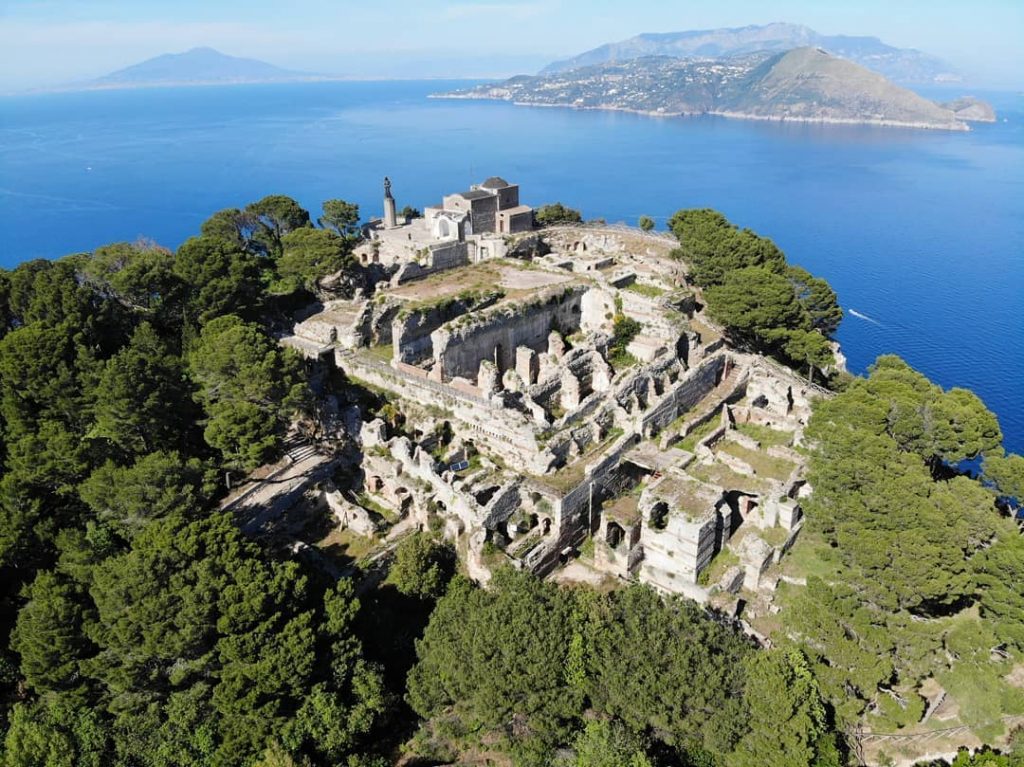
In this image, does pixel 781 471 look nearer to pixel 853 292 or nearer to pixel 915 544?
pixel 915 544

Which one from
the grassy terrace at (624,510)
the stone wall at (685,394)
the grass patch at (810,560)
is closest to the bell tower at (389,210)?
the stone wall at (685,394)

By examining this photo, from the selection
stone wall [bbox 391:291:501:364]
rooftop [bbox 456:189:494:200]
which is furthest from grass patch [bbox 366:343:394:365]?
rooftop [bbox 456:189:494:200]

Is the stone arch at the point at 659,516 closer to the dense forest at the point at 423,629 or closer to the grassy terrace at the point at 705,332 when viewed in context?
the dense forest at the point at 423,629

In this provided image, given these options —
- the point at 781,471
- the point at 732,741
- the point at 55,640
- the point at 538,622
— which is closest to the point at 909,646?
the point at 732,741

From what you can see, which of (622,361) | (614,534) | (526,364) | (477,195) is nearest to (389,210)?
(477,195)

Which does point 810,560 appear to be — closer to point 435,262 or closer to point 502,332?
point 502,332

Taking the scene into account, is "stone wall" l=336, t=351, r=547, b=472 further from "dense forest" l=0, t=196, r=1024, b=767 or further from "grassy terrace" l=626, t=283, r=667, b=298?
"grassy terrace" l=626, t=283, r=667, b=298

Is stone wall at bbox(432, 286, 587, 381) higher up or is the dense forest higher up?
stone wall at bbox(432, 286, 587, 381)
